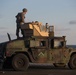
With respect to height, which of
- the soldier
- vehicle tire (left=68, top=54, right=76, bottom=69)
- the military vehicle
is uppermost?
the soldier

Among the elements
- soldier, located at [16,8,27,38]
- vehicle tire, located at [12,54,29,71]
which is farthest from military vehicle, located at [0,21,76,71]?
soldier, located at [16,8,27,38]

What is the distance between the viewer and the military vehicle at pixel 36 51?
20.2 metres

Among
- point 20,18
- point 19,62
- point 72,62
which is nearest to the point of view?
point 19,62

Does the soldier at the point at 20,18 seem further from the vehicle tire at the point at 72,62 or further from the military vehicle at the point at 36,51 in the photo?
the vehicle tire at the point at 72,62

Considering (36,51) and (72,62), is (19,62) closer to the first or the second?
(36,51)

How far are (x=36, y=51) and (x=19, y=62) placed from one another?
1105 mm

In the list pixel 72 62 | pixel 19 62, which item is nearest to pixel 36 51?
pixel 19 62

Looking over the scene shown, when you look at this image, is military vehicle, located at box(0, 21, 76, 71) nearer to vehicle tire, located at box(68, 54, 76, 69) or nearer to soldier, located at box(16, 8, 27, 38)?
vehicle tire, located at box(68, 54, 76, 69)

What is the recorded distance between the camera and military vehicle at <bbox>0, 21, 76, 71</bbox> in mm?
20188

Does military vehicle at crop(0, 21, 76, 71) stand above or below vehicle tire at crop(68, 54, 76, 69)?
above

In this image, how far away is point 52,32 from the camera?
71.8 feet

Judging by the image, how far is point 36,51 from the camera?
20391 millimetres

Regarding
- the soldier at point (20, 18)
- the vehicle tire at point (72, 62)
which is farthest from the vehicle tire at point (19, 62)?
the vehicle tire at point (72, 62)

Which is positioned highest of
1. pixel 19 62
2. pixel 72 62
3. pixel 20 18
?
pixel 20 18
